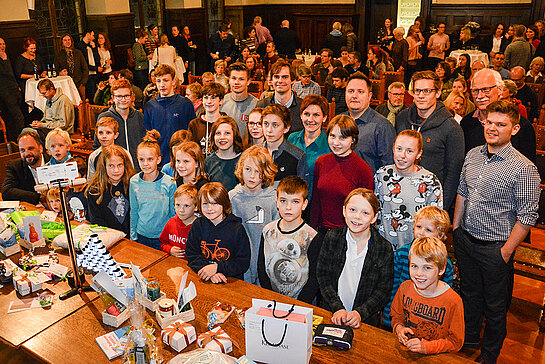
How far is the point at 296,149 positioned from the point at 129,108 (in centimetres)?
215

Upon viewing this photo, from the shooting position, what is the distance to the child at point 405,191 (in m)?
2.99

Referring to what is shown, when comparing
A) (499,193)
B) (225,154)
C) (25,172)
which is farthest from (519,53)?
(25,172)

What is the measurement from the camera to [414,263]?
7.95 feet

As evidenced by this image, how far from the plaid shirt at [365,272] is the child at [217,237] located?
1.67ft

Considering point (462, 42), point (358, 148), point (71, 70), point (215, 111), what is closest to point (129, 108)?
point (215, 111)

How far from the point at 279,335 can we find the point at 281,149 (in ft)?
5.84

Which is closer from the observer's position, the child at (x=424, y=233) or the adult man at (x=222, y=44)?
the child at (x=424, y=233)

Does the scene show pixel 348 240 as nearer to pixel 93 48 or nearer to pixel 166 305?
pixel 166 305

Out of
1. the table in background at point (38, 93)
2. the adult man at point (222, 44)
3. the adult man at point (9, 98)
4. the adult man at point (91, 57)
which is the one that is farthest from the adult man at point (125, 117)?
the adult man at point (222, 44)

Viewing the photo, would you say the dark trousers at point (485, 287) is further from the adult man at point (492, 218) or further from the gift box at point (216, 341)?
the gift box at point (216, 341)

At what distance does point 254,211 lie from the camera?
3199 millimetres

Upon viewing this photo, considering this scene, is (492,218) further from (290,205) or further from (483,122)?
(290,205)

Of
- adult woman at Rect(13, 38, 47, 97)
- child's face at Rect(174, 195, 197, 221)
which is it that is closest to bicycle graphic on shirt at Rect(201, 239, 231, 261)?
child's face at Rect(174, 195, 197, 221)

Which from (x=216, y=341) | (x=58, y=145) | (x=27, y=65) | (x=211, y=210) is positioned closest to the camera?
(x=216, y=341)
